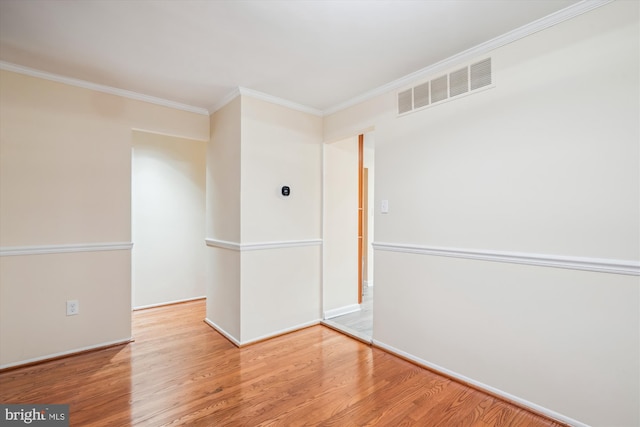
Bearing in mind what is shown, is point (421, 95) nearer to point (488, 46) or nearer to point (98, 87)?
point (488, 46)

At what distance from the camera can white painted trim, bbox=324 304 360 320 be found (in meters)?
3.48

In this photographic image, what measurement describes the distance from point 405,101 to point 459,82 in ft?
1.51

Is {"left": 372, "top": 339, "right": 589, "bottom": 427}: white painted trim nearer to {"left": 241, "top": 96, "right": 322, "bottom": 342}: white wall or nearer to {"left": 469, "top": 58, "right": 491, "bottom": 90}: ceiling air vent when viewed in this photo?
{"left": 241, "top": 96, "right": 322, "bottom": 342}: white wall

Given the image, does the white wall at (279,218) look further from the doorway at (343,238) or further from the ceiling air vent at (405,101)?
the ceiling air vent at (405,101)

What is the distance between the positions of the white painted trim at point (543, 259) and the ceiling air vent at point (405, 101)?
1.18 m

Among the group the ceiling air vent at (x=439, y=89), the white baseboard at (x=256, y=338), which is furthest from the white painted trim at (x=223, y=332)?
the ceiling air vent at (x=439, y=89)

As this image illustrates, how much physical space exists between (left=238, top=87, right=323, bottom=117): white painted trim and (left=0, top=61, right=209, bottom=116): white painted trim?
80 centimetres

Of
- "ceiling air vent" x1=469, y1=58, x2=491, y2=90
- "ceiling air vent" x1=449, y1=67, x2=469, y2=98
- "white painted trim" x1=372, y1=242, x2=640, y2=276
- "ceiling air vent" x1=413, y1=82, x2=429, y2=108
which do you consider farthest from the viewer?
"ceiling air vent" x1=413, y1=82, x2=429, y2=108

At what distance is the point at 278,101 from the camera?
305 centimetres

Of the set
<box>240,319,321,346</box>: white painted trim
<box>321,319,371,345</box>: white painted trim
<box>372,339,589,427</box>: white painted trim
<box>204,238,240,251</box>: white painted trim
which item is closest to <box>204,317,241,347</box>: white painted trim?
<box>240,319,321,346</box>: white painted trim

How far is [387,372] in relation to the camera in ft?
7.67

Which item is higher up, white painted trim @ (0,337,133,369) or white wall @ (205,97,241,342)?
white wall @ (205,97,241,342)

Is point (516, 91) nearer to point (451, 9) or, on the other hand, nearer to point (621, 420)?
point (451, 9)

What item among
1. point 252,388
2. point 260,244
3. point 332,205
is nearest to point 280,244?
point 260,244
